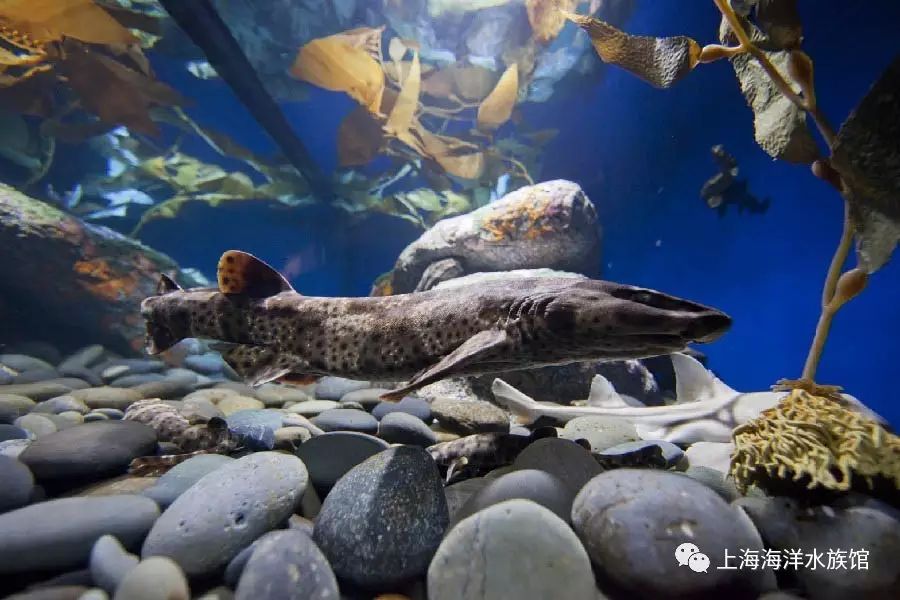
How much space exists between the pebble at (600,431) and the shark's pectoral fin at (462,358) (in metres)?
1.43

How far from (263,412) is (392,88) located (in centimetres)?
1073

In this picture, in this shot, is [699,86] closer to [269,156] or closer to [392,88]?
[392,88]

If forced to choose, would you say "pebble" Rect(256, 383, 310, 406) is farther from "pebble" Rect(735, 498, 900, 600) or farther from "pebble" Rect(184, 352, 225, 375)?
"pebble" Rect(735, 498, 900, 600)

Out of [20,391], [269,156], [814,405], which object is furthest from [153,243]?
[814,405]

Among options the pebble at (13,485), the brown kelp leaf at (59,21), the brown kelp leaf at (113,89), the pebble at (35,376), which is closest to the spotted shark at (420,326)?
the pebble at (13,485)

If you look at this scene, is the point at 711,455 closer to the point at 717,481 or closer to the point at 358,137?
the point at 717,481

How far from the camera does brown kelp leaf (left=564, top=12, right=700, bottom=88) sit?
3.70m

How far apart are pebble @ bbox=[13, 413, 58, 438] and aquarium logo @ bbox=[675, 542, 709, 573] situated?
15.9 feet

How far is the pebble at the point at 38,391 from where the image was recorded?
4812 millimetres

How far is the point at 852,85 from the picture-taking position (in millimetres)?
5129

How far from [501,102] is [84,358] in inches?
463

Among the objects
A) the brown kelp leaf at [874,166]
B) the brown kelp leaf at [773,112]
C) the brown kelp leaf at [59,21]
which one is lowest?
the brown kelp leaf at [874,166]

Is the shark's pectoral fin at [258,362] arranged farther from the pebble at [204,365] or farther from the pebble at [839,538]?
the pebble at [204,365]

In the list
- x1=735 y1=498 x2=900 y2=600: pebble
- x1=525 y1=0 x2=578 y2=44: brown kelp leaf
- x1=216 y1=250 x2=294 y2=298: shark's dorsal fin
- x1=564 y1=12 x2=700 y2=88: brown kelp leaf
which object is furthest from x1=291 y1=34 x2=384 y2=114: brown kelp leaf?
x1=735 y1=498 x2=900 y2=600: pebble
